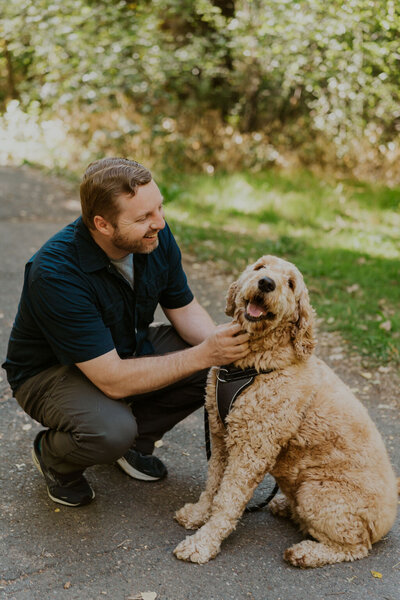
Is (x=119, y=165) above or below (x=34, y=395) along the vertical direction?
above

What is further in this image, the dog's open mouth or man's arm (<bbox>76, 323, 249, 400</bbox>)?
man's arm (<bbox>76, 323, 249, 400</bbox>)

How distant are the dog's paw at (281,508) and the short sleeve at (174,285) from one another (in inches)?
48.6

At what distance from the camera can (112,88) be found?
10320 millimetres

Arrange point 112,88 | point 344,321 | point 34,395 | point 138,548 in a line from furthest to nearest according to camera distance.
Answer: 1. point 112,88
2. point 344,321
3. point 34,395
4. point 138,548

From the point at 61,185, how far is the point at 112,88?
75.4 inches

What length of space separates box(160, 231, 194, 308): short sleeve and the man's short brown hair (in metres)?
0.55

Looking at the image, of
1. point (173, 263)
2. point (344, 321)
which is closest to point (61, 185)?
point (344, 321)

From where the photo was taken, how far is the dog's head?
2.69 m

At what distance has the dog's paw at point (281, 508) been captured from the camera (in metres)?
3.20

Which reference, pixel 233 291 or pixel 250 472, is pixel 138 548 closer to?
pixel 250 472

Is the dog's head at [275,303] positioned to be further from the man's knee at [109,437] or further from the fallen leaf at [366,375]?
the fallen leaf at [366,375]

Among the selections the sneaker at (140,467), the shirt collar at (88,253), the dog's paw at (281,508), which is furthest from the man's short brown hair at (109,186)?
the dog's paw at (281,508)

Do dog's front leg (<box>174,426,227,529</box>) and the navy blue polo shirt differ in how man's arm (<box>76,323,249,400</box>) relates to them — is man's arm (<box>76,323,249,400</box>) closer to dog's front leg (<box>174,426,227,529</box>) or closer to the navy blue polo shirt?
the navy blue polo shirt

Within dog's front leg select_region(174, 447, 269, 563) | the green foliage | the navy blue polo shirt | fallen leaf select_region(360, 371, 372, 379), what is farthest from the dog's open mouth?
the green foliage
